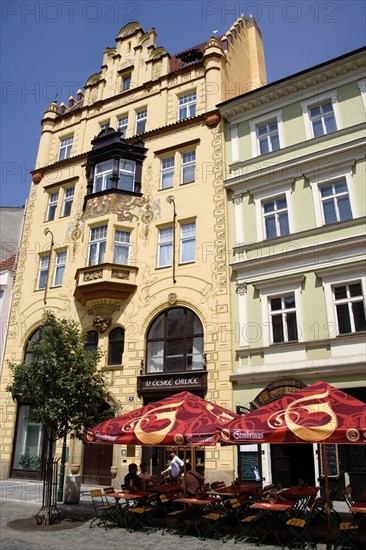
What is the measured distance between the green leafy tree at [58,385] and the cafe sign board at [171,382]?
5.00 metres

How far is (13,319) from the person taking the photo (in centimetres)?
2409

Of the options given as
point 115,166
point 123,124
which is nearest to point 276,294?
point 115,166

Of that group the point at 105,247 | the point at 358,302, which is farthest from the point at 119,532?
the point at 105,247

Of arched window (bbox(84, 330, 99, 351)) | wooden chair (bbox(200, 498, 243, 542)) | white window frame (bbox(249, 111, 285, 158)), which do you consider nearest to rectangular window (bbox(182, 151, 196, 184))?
white window frame (bbox(249, 111, 285, 158))

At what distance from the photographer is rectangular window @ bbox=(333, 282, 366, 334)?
15.2 m

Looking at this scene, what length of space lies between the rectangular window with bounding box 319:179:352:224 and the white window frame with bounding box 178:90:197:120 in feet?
31.4

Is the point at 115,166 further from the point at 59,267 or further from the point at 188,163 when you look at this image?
the point at 59,267

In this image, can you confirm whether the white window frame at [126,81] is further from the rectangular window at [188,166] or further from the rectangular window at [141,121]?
the rectangular window at [188,166]

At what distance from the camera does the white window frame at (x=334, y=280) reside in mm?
15492

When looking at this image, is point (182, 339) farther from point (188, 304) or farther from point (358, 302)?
point (358, 302)

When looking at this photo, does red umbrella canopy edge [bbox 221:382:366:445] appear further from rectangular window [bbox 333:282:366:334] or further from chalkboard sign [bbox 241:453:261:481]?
chalkboard sign [bbox 241:453:261:481]

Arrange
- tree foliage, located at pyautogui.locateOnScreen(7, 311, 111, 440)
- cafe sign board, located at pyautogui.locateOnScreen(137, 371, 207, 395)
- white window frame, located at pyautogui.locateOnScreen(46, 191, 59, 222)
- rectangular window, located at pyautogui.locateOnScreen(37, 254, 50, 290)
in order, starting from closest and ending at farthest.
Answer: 1. tree foliage, located at pyautogui.locateOnScreen(7, 311, 111, 440)
2. cafe sign board, located at pyautogui.locateOnScreen(137, 371, 207, 395)
3. rectangular window, located at pyautogui.locateOnScreen(37, 254, 50, 290)
4. white window frame, located at pyautogui.locateOnScreen(46, 191, 59, 222)

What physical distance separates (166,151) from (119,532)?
1789 cm

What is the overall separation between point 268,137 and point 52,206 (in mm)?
13418
